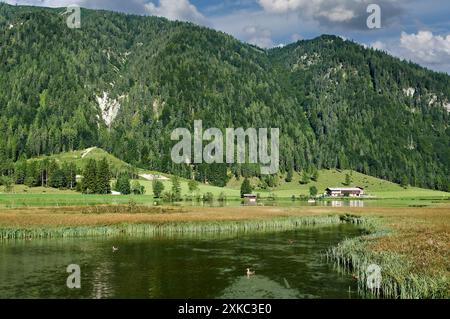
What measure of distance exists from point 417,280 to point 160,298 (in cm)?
2130

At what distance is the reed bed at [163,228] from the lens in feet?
260

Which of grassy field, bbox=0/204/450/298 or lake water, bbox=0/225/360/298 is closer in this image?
grassy field, bbox=0/204/450/298

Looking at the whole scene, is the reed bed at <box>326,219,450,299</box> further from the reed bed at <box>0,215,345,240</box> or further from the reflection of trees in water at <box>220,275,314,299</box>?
the reed bed at <box>0,215,345,240</box>

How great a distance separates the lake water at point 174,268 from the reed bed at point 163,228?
465 cm

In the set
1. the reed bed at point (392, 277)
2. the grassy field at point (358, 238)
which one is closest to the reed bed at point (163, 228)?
the grassy field at point (358, 238)

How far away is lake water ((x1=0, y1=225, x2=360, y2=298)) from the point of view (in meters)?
42.7

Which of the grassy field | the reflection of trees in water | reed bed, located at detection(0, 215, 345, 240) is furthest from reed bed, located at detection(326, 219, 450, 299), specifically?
reed bed, located at detection(0, 215, 345, 240)

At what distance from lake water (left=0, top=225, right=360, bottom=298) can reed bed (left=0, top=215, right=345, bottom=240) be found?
4653 millimetres

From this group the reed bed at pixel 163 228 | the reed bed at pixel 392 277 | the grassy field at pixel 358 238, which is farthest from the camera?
the reed bed at pixel 163 228

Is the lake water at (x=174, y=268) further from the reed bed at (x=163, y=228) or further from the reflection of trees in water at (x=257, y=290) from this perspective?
the reed bed at (x=163, y=228)

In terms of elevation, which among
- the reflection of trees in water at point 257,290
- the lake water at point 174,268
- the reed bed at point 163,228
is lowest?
the reflection of trees in water at point 257,290
